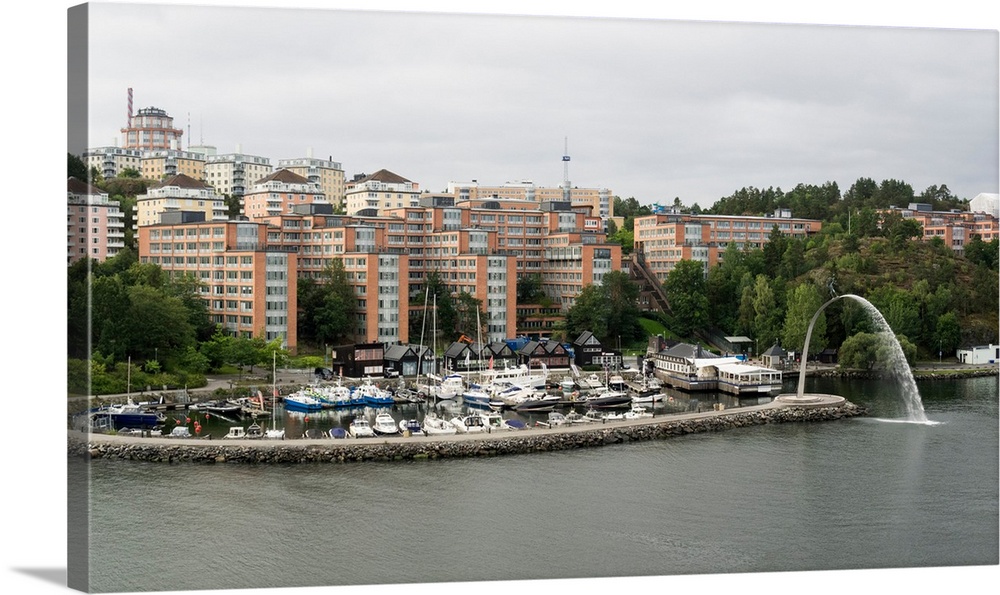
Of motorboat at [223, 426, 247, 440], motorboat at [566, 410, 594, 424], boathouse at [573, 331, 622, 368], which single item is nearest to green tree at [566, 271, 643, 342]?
boathouse at [573, 331, 622, 368]

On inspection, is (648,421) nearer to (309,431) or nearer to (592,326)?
(309,431)

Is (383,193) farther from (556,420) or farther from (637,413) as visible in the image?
(556,420)

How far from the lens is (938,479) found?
33.5ft

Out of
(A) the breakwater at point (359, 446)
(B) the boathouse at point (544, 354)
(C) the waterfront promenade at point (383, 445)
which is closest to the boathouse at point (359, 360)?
(B) the boathouse at point (544, 354)

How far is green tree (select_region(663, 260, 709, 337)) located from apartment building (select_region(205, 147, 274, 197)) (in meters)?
13.2

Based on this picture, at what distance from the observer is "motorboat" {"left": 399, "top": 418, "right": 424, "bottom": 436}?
40.1 feet

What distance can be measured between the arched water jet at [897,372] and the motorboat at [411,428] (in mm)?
4982

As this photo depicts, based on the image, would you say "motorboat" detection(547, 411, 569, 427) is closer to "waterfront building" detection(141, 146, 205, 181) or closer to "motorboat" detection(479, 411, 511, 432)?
"motorboat" detection(479, 411, 511, 432)

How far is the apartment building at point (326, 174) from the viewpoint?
1199 inches

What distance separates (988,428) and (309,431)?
296 inches

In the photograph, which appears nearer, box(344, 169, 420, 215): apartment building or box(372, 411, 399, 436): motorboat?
box(372, 411, 399, 436): motorboat

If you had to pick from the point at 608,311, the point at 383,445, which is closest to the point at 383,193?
the point at 608,311

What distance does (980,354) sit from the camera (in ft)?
62.4

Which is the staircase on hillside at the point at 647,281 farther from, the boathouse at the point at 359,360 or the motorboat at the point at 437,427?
the motorboat at the point at 437,427
